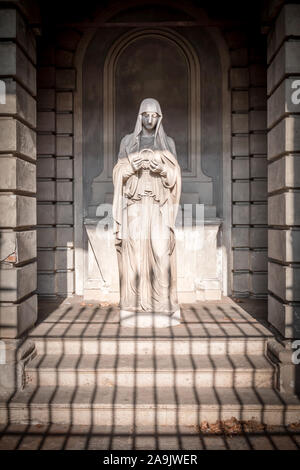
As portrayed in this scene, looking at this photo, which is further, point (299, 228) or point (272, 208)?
point (272, 208)

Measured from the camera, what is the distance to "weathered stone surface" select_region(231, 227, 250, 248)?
29.2 ft

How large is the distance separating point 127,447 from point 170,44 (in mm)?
7793

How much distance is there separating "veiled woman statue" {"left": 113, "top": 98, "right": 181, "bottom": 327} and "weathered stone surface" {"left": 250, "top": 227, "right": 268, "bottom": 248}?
2803 mm

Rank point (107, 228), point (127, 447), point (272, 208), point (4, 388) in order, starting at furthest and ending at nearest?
point (107, 228) < point (272, 208) < point (4, 388) < point (127, 447)

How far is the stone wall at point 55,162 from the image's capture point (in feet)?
29.0

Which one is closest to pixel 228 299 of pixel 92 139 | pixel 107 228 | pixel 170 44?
pixel 107 228

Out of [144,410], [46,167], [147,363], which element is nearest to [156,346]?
[147,363]

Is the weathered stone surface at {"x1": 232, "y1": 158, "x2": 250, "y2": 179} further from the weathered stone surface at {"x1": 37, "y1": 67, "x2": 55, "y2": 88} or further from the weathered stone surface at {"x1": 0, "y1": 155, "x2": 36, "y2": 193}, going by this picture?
the weathered stone surface at {"x1": 0, "y1": 155, "x2": 36, "y2": 193}

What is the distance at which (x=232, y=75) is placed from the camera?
884 centimetres

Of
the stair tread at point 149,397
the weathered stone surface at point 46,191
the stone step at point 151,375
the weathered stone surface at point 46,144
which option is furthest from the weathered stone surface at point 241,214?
the stair tread at point 149,397

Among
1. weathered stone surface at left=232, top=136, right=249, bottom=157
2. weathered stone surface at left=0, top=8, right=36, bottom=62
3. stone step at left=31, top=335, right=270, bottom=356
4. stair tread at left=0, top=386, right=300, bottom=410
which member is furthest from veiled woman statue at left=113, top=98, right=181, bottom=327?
weathered stone surface at left=232, top=136, right=249, bottom=157

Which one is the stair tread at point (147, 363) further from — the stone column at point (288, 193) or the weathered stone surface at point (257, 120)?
the weathered stone surface at point (257, 120)

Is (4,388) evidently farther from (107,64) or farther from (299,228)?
(107,64)

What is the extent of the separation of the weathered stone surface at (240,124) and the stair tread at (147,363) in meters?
4.98
